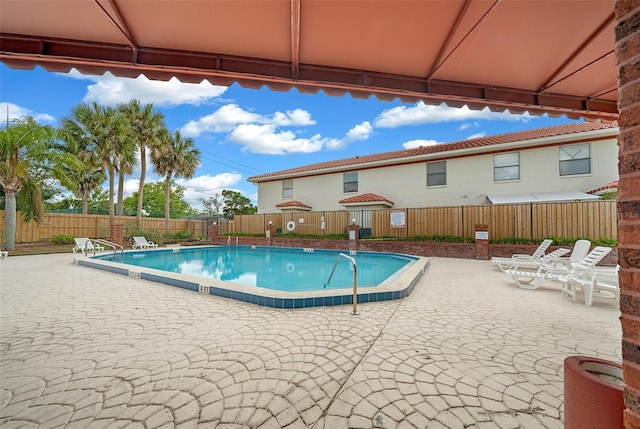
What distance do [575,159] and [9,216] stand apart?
2715cm

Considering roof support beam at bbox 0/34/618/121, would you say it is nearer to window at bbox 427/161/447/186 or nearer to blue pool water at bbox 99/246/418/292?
blue pool water at bbox 99/246/418/292

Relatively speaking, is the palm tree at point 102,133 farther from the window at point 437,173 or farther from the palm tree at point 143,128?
the window at point 437,173

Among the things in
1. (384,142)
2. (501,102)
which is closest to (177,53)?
(501,102)

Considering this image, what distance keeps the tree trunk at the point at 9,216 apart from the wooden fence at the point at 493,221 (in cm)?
1478

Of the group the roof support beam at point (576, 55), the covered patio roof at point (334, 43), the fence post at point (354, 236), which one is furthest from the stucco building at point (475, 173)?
the covered patio roof at point (334, 43)

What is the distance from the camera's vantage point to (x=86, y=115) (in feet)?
57.6

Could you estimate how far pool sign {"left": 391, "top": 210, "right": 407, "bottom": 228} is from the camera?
14586 mm

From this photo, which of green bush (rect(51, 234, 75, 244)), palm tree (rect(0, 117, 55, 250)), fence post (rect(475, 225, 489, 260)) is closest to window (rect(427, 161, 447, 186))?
fence post (rect(475, 225, 489, 260))

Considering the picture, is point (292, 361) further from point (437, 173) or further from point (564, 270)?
point (437, 173)

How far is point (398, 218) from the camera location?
1480 centimetres

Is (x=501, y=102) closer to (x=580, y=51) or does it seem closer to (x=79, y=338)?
(x=580, y=51)

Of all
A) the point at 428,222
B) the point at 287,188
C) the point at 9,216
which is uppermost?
the point at 287,188

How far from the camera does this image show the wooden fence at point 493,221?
33.8ft

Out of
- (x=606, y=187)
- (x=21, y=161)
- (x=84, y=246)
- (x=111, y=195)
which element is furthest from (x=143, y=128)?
(x=606, y=187)
